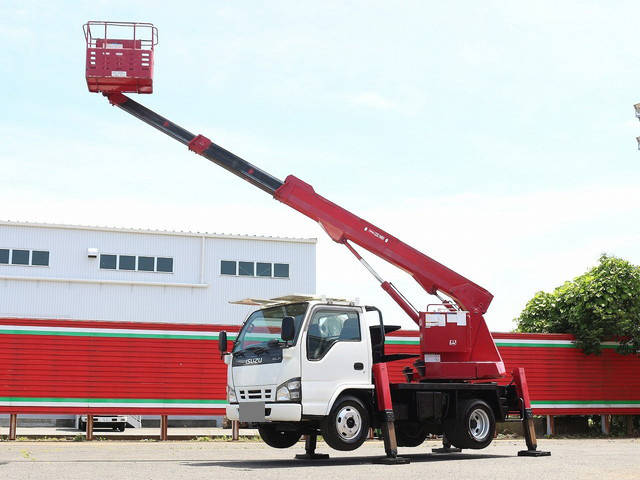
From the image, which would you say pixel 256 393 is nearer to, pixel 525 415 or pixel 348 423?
pixel 348 423

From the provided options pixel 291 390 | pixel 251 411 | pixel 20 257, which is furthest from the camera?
pixel 20 257

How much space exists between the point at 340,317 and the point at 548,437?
36.9 feet

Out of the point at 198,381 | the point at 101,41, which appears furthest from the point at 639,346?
the point at 101,41

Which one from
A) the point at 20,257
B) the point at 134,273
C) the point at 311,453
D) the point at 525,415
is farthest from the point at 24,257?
the point at 525,415

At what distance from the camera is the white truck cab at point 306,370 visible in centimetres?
1259

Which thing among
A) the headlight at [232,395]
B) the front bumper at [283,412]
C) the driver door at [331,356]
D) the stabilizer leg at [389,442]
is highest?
the driver door at [331,356]

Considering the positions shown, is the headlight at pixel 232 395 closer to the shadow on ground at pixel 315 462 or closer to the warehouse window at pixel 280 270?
the shadow on ground at pixel 315 462

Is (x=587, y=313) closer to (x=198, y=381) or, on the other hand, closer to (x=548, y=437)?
(x=548, y=437)

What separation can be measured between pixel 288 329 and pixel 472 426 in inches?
161

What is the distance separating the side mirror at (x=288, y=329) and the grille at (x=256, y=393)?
891mm

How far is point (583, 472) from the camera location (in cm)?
1111

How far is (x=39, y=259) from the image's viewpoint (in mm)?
32281

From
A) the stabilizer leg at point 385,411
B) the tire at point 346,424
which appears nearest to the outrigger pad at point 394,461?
the stabilizer leg at point 385,411

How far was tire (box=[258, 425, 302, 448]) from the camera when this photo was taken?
46.8ft
